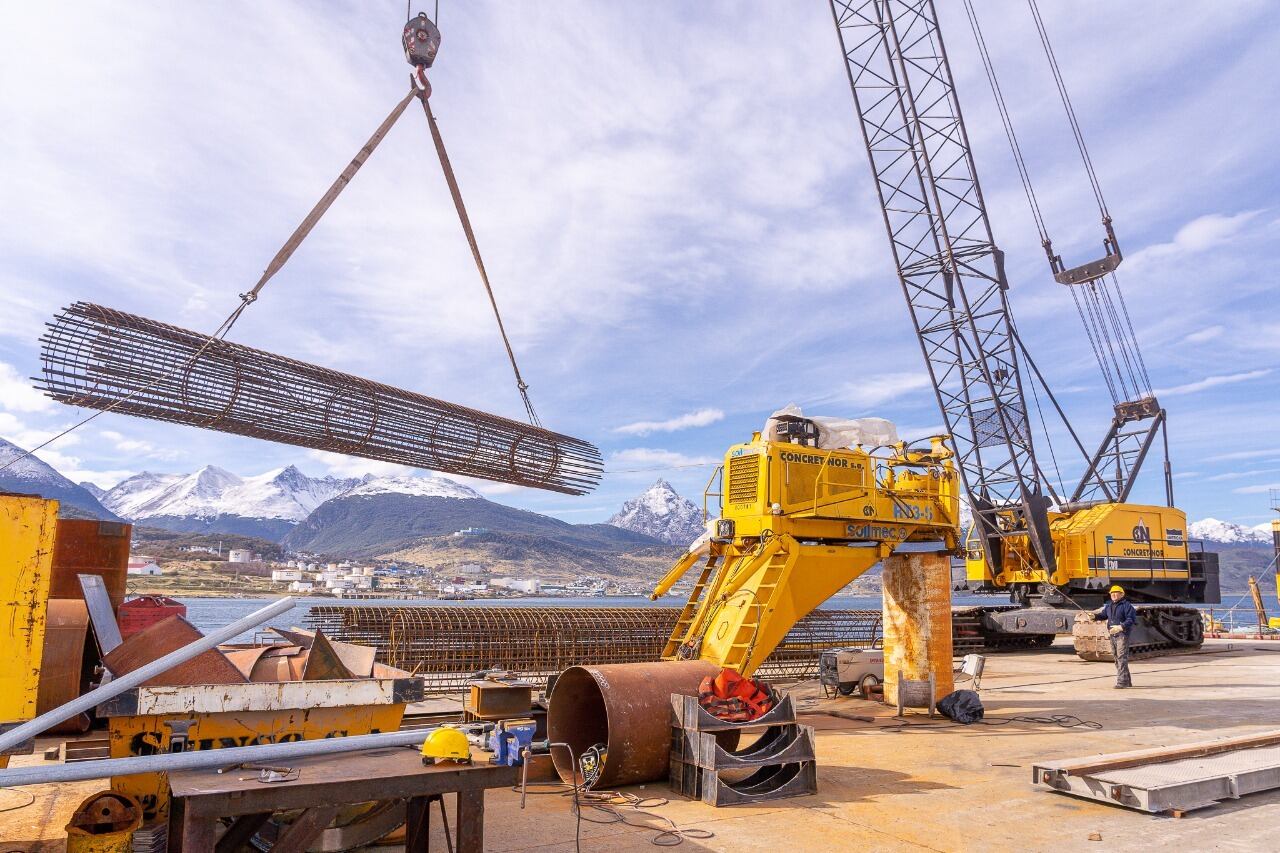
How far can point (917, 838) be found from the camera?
20.8 feet

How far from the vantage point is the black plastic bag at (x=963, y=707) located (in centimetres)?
1161

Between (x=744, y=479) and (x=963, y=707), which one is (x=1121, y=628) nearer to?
(x=963, y=707)

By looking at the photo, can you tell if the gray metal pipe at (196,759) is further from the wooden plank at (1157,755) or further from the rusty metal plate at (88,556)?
the rusty metal plate at (88,556)

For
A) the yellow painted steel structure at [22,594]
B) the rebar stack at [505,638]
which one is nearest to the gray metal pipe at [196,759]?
the yellow painted steel structure at [22,594]

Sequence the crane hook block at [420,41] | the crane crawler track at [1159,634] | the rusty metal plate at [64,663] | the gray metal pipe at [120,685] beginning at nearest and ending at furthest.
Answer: the gray metal pipe at [120,685]
the crane hook block at [420,41]
the rusty metal plate at [64,663]
the crane crawler track at [1159,634]

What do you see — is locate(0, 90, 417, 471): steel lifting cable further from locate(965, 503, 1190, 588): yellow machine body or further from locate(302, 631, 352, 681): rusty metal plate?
locate(965, 503, 1190, 588): yellow machine body

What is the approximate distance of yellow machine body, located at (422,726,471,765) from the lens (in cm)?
463

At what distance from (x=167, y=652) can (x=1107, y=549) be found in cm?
2421

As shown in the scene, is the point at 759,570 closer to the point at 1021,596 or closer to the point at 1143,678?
the point at 1143,678

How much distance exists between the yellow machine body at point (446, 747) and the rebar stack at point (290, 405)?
5.97m

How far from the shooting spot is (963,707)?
1166 centimetres

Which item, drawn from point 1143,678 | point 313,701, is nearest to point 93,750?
point 313,701

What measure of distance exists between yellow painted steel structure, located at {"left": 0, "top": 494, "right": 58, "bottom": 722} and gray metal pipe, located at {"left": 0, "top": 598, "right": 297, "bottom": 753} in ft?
0.72

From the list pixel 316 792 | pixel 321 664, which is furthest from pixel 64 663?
pixel 316 792
